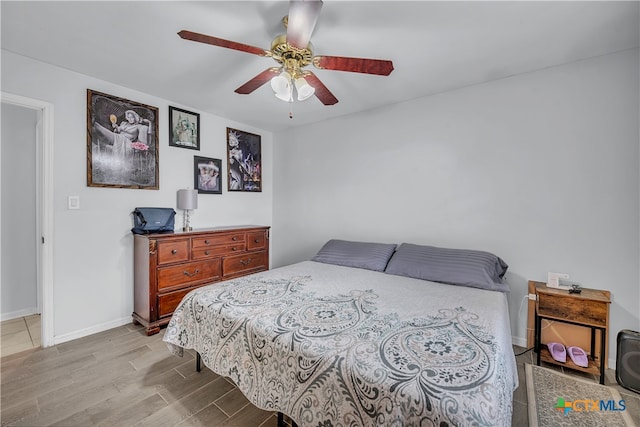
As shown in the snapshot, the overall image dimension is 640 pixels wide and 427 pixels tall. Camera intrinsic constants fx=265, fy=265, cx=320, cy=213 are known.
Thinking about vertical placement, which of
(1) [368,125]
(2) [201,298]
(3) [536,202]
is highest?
(1) [368,125]

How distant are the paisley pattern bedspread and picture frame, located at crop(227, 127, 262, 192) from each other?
215 centimetres

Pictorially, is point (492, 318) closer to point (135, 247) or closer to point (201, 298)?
point (201, 298)

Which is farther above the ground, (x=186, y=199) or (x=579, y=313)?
(x=186, y=199)

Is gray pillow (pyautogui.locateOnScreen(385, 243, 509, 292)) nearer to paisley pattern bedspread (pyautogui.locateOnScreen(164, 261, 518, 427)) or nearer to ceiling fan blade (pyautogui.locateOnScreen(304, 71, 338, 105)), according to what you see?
paisley pattern bedspread (pyautogui.locateOnScreen(164, 261, 518, 427))

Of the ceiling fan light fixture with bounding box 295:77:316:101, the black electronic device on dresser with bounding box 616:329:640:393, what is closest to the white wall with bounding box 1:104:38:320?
the ceiling fan light fixture with bounding box 295:77:316:101

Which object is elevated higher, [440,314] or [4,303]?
[440,314]

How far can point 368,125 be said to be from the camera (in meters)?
3.36

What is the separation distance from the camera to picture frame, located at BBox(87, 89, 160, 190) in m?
2.57

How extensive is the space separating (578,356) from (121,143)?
4.50 m

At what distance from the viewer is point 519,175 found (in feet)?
8.02

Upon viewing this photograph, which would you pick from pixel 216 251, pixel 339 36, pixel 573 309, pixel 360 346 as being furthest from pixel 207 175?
pixel 573 309

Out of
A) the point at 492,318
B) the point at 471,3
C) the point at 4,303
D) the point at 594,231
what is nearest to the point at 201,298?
the point at 492,318

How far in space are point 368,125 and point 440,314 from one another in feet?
8.12

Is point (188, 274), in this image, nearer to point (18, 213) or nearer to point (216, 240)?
point (216, 240)
